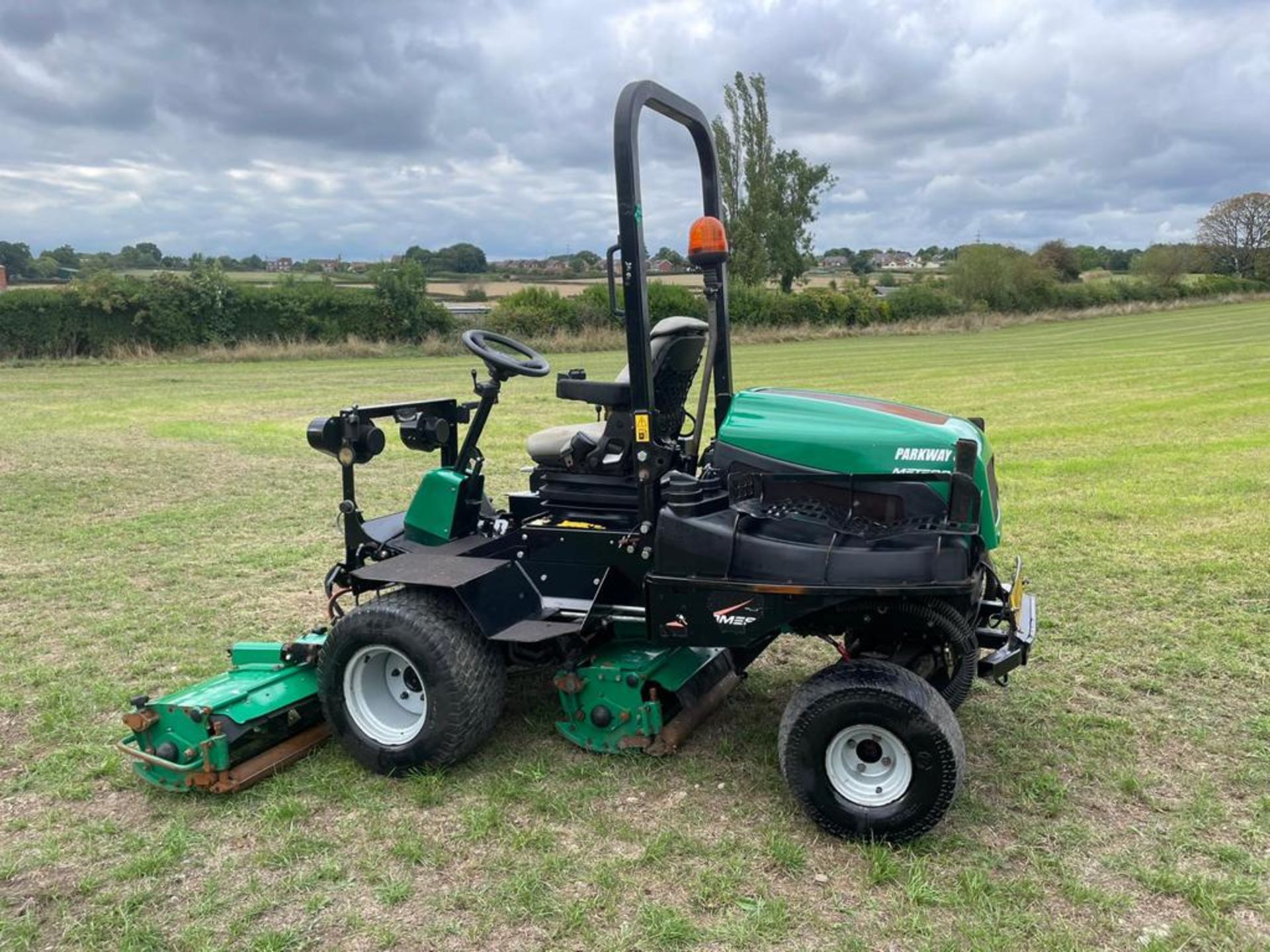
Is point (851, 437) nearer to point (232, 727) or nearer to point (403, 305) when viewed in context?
point (232, 727)

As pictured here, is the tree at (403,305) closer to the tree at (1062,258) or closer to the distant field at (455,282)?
the distant field at (455,282)

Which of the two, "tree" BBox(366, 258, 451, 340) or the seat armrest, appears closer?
the seat armrest

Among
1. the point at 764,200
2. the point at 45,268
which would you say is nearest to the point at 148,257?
the point at 45,268

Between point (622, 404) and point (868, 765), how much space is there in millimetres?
1638

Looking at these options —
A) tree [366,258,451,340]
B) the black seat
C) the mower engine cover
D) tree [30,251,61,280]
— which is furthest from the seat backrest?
tree [30,251,61,280]

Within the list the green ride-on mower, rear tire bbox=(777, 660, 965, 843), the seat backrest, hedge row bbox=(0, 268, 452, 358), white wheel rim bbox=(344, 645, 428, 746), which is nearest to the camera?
rear tire bbox=(777, 660, 965, 843)

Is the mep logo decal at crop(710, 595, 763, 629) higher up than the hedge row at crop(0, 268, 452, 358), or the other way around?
the hedge row at crop(0, 268, 452, 358)

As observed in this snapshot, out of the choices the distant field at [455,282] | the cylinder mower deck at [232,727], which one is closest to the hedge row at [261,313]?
the distant field at [455,282]

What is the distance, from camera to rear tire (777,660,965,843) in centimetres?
328

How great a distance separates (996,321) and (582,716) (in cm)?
4708

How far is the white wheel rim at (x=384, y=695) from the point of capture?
3932 mm

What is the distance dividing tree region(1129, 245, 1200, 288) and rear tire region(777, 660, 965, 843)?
69.7 metres

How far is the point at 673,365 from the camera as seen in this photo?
4.12 metres

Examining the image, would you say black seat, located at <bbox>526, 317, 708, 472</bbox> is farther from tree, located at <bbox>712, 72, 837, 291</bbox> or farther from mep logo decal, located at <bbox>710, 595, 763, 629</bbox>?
tree, located at <bbox>712, 72, 837, 291</bbox>
